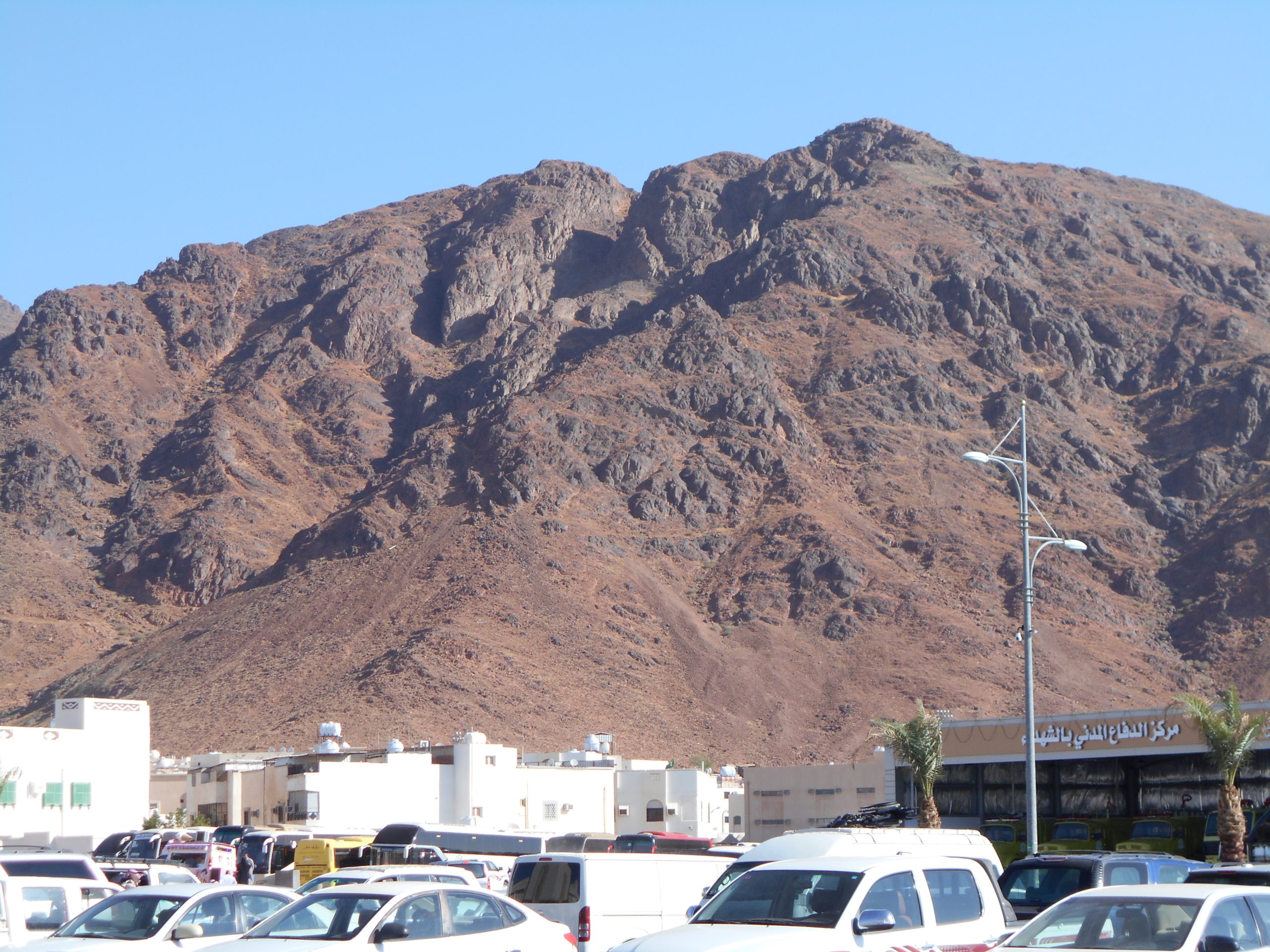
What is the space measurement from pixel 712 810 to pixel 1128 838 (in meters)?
25.0

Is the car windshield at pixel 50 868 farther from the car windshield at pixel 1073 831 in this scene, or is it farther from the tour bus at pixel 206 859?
the car windshield at pixel 1073 831

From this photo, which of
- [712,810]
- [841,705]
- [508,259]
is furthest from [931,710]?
[508,259]

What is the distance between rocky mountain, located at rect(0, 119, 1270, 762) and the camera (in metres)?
95.2

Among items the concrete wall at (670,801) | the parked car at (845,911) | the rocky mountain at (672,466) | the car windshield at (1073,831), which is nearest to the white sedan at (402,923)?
the parked car at (845,911)

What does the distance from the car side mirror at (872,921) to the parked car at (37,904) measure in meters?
8.56

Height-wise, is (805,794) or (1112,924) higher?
(1112,924)

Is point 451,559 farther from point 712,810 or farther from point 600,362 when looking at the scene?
point 712,810

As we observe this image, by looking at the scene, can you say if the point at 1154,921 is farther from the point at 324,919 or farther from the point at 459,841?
the point at 459,841

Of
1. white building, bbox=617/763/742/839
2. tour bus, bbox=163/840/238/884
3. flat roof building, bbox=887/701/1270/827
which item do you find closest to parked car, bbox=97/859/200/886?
tour bus, bbox=163/840/238/884

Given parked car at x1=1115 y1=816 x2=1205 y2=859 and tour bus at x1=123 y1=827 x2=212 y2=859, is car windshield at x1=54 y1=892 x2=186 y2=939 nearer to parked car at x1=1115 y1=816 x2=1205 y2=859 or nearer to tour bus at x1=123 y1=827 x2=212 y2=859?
tour bus at x1=123 y1=827 x2=212 y2=859

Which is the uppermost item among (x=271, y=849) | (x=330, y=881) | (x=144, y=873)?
(x=330, y=881)

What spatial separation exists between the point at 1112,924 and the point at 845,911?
6.93 ft

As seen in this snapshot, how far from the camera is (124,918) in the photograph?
15461 millimetres

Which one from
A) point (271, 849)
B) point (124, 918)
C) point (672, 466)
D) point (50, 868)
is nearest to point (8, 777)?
point (271, 849)
